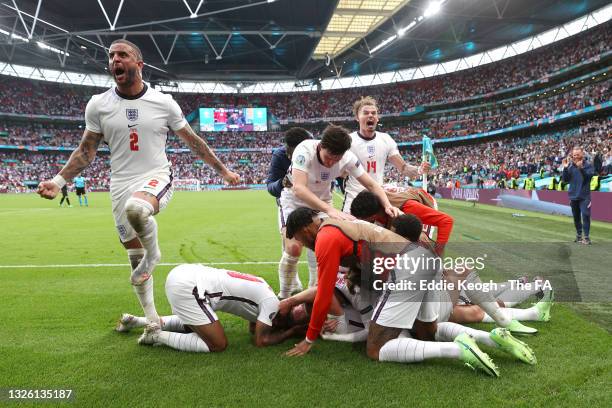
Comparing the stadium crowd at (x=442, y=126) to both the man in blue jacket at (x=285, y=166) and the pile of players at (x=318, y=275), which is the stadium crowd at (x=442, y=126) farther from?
the pile of players at (x=318, y=275)

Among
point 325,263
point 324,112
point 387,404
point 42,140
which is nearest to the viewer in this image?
point 387,404

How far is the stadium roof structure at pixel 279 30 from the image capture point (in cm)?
3030

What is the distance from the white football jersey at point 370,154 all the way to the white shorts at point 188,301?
2.59 m

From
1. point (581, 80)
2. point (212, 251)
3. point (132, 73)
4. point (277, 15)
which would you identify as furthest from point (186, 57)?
point (132, 73)

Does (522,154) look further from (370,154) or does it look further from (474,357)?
(474,357)

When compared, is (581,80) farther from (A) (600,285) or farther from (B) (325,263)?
(B) (325,263)

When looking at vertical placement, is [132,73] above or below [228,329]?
above

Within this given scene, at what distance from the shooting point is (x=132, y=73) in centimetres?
369

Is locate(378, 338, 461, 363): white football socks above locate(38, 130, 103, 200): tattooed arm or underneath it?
underneath

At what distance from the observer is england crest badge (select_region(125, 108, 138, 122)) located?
3.69 meters

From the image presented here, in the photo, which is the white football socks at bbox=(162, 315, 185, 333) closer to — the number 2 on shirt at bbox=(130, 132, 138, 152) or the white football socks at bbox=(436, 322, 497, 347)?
the number 2 on shirt at bbox=(130, 132, 138, 152)

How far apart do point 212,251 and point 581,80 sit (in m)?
41.2

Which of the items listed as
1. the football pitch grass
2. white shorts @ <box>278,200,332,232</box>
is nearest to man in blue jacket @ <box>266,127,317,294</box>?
white shorts @ <box>278,200,332,232</box>

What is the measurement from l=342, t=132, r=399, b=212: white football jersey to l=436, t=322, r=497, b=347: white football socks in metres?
2.31
